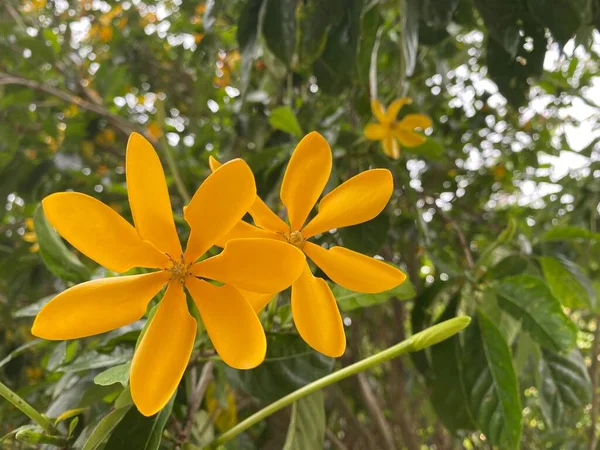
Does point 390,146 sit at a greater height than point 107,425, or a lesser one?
greater

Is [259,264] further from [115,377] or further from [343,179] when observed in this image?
[343,179]

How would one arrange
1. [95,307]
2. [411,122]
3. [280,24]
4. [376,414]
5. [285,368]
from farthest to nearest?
[376,414] < [411,122] < [280,24] < [285,368] < [95,307]

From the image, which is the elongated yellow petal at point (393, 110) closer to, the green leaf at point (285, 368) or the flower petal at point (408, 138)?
the flower petal at point (408, 138)

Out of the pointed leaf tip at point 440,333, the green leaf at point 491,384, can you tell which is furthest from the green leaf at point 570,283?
the pointed leaf tip at point 440,333

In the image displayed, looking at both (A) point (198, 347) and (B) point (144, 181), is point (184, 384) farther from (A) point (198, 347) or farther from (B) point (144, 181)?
(B) point (144, 181)

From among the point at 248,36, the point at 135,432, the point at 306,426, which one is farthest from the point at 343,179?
the point at 135,432

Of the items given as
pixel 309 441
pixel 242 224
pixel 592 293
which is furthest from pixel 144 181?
pixel 592 293

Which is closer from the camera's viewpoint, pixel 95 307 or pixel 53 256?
pixel 95 307
